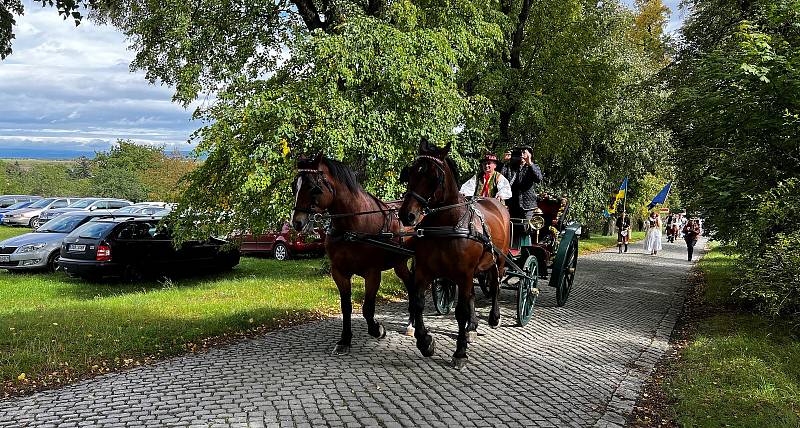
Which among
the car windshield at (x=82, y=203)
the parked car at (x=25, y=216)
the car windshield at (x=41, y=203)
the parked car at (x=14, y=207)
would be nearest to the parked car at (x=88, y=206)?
the car windshield at (x=82, y=203)

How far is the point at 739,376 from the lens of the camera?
662 centimetres

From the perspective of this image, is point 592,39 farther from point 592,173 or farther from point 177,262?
point 177,262

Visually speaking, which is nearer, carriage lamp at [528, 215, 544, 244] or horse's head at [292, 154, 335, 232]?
horse's head at [292, 154, 335, 232]

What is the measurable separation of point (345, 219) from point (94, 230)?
33.8 feet

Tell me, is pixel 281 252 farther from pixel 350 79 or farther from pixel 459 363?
pixel 459 363

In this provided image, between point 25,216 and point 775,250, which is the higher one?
point 775,250

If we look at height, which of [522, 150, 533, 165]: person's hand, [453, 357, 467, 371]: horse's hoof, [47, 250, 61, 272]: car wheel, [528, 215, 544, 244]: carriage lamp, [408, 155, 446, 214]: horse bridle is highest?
[522, 150, 533, 165]: person's hand

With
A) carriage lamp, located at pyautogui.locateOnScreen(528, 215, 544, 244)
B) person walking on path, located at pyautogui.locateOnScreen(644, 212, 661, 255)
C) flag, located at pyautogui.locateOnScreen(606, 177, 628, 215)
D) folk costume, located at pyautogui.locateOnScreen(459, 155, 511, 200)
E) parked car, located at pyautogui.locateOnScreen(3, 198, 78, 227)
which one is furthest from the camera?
parked car, located at pyautogui.locateOnScreen(3, 198, 78, 227)

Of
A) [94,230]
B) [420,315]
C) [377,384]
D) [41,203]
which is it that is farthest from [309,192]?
[41,203]

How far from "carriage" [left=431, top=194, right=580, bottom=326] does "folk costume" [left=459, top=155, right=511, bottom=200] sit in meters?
0.93

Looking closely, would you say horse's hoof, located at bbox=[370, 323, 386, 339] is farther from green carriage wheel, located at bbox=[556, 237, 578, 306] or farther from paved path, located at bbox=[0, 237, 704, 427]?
green carriage wheel, located at bbox=[556, 237, 578, 306]

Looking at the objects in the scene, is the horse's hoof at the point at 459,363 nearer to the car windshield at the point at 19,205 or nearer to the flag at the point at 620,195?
the flag at the point at 620,195

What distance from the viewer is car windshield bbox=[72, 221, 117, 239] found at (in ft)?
47.4

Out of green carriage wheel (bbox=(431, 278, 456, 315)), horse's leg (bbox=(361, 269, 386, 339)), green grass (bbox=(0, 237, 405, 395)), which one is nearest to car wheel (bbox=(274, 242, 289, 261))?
green grass (bbox=(0, 237, 405, 395))
